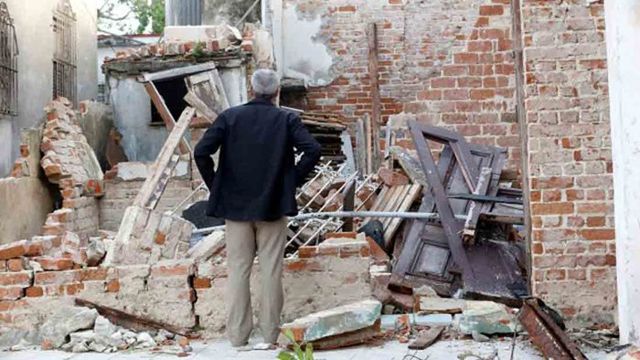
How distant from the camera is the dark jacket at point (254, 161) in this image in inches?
192

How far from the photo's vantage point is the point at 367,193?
8773 millimetres

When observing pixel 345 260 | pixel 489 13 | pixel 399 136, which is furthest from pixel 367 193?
pixel 345 260

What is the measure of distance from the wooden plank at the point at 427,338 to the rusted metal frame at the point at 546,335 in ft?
1.86

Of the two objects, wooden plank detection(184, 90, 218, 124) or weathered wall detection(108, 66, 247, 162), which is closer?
wooden plank detection(184, 90, 218, 124)

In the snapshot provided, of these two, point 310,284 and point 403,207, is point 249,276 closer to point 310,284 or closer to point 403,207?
point 310,284

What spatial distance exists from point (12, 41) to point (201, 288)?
5465 mm

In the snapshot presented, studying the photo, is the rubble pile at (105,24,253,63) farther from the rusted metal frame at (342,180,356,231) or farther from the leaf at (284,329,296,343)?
the leaf at (284,329,296,343)

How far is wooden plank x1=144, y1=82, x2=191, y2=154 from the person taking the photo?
35.8ft

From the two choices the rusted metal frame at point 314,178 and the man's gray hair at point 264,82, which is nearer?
the man's gray hair at point 264,82

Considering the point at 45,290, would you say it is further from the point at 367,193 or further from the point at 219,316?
the point at 367,193

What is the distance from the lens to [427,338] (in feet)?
15.8

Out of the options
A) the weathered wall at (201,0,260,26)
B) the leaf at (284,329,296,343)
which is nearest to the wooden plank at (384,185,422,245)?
the leaf at (284,329,296,343)

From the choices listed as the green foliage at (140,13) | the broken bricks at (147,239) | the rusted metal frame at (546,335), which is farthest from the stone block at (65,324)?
the green foliage at (140,13)

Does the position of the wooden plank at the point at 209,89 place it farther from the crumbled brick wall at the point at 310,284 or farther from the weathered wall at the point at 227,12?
the crumbled brick wall at the point at 310,284
